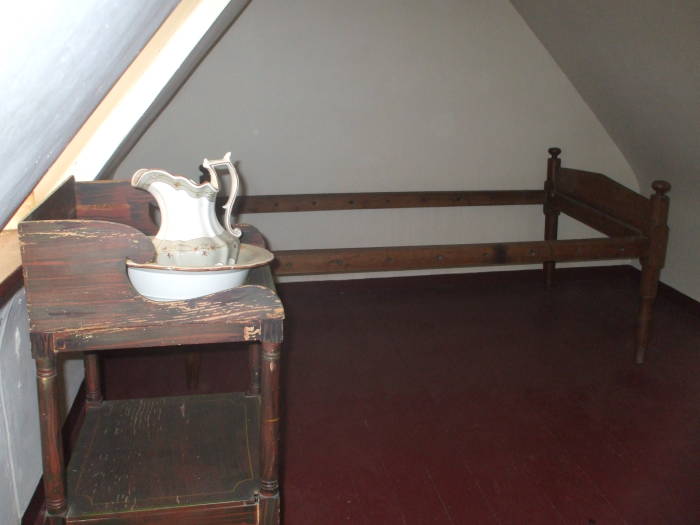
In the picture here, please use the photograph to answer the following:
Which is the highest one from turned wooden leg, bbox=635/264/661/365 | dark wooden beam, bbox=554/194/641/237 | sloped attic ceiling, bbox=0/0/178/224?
sloped attic ceiling, bbox=0/0/178/224

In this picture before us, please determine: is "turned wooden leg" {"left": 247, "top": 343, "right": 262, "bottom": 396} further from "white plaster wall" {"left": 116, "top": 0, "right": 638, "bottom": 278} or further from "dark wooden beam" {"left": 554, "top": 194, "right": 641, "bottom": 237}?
"white plaster wall" {"left": 116, "top": 0, "right": 638, "bottom": 278}

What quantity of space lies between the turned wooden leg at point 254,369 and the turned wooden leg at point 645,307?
1718mm

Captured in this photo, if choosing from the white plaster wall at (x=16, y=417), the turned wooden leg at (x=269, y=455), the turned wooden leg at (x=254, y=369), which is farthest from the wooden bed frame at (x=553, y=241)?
the turned wooden leg at (x=269, y=455)

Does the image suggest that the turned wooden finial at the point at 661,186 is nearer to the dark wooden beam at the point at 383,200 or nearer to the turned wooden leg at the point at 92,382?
the dark wooden beam at the point at 383,200

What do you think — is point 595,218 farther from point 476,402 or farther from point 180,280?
point 180,280

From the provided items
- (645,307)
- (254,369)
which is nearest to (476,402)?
(645,307)

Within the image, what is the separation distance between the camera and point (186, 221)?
1304 mm

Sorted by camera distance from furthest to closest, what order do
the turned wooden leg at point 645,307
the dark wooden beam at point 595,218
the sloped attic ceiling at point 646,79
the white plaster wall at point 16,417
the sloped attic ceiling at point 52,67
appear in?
1. the dark wooden beam at point 595,218
2. the turned wooden leg at point 645,307
3. the sloped attic ceiling at point 646,79
4. the white plaster wall at point 16,417
5. the sloped attic ceiling at point 52,67

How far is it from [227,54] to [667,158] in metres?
2.18

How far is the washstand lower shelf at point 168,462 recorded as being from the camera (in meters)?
1.31

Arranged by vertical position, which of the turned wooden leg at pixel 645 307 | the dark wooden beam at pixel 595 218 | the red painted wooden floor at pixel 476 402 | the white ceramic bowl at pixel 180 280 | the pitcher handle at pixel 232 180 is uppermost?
the pitcher handle at pixel 232 180

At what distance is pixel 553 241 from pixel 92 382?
1.82 meters

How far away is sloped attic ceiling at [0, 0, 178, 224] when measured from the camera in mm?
656

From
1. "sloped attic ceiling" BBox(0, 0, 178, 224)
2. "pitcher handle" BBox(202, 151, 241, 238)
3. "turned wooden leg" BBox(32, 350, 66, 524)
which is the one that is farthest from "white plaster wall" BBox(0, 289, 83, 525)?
"pitcher handle" BBox(202, 151, 241, 238)
